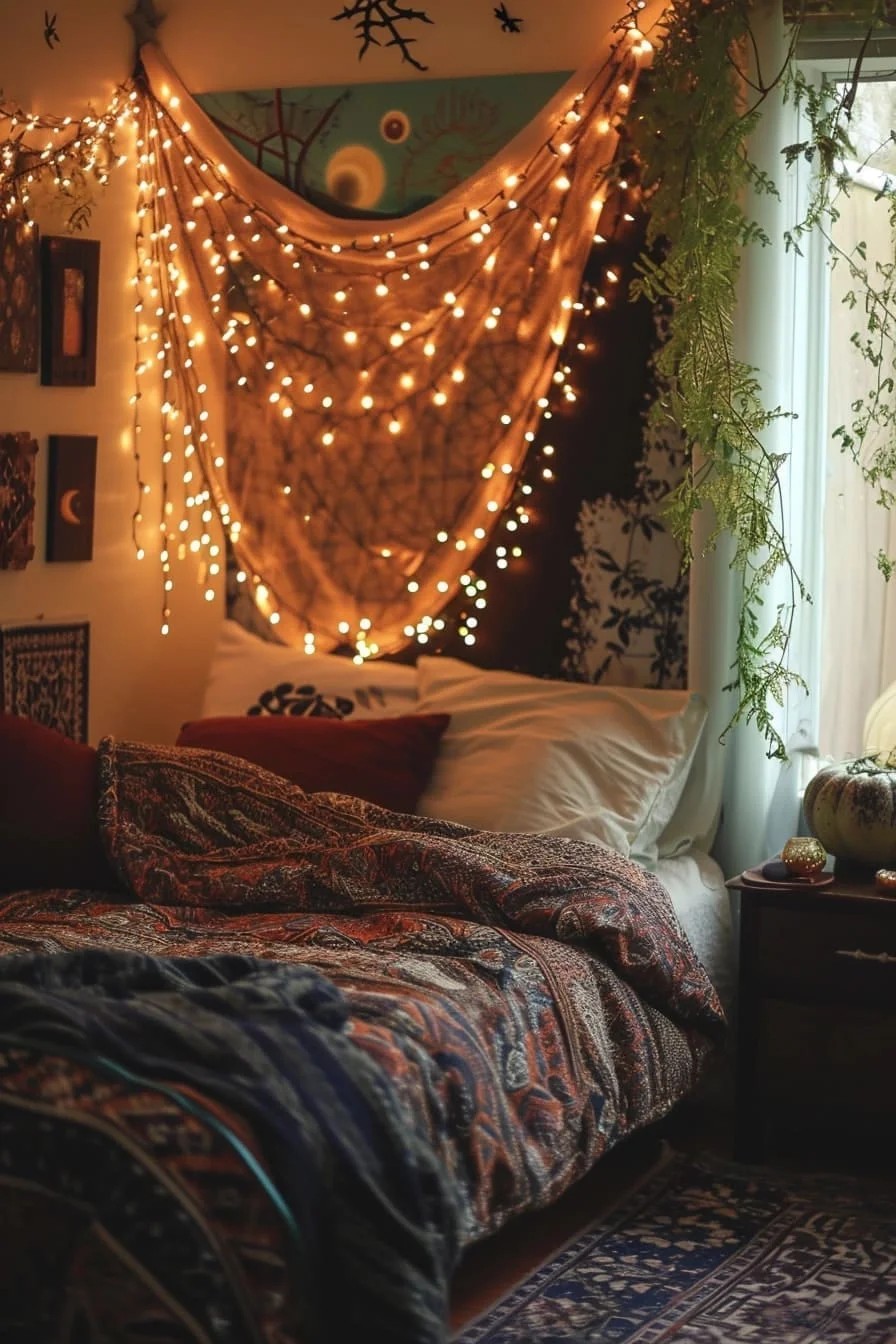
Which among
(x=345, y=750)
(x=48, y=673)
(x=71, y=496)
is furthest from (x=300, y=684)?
(x=71, y=496)

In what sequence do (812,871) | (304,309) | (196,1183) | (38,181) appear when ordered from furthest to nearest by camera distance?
(304,309), (38,181), (812,871), (196,1183)

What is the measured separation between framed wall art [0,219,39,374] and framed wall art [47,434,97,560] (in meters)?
0.20

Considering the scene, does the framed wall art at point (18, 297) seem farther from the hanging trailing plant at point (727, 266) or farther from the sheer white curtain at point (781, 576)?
the sheer white curtain at point (781, 576)

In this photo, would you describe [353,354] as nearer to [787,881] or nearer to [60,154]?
[60,154]

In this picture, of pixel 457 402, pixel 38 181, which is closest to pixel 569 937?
pixel 457 402

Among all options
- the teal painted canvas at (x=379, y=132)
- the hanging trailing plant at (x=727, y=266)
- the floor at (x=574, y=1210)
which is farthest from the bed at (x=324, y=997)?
the teal painted canvas at (x=379, y=132)

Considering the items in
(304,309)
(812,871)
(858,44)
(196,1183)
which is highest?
(858,44)

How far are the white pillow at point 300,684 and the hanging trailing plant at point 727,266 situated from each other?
752mm

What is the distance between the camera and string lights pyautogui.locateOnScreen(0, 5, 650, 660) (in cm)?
407

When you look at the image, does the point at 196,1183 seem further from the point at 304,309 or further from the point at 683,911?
the point at 304,309

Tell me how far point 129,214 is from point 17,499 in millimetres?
800

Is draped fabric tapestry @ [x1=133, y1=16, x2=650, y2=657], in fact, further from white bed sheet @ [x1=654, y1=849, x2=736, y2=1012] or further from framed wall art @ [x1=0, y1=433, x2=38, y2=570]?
white bed sheet @ [x1=654, y1=849, x2=736, y2=1012]

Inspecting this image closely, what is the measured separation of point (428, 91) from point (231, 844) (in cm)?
176

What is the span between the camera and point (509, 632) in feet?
13.7
